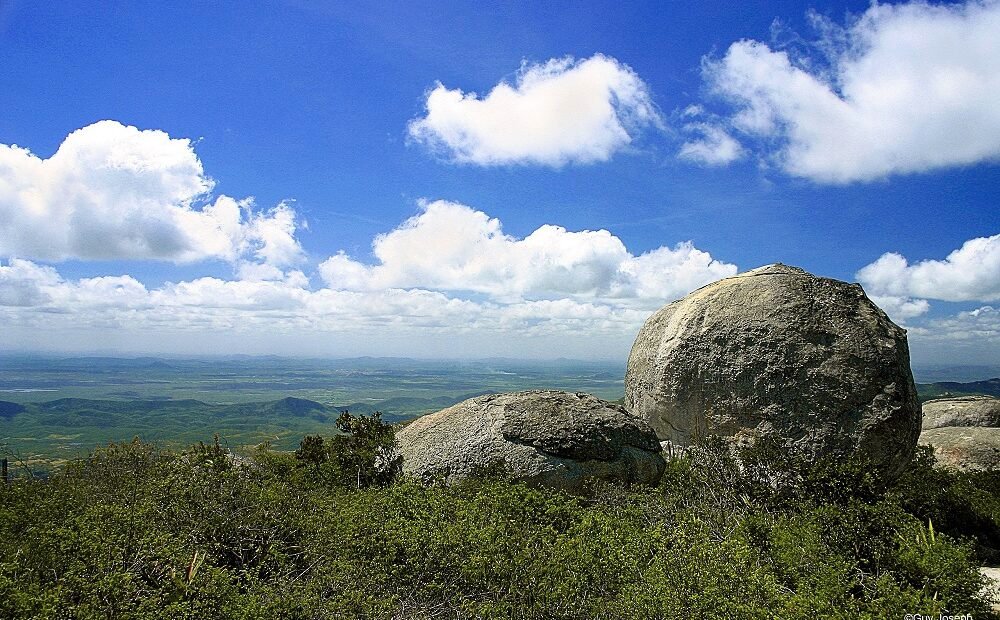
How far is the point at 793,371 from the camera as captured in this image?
13664 mm

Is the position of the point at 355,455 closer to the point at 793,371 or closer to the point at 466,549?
the point at 466,549

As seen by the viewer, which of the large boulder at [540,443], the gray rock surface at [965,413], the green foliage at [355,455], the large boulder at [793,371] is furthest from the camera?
the gray rock surface at [965,413]

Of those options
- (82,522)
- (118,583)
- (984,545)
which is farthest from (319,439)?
(984,545)

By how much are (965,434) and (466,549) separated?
20.4m

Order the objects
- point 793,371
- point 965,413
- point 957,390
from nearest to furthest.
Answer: point 793,371, point 965,413, point 957,390

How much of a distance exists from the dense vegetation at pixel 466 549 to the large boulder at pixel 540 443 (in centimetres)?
93

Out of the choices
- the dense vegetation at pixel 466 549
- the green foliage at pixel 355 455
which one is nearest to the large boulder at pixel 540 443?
the green foliage at pixel 355 455

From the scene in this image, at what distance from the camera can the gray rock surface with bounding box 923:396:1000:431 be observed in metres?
23.3

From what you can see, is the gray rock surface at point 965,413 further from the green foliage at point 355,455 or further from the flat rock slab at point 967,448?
the green foliage at point 355,455

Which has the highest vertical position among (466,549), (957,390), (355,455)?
(355,455)

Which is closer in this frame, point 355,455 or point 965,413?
point 355,455

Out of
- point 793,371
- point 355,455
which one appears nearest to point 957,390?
point 793,371

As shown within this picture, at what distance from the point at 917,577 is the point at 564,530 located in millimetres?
5123

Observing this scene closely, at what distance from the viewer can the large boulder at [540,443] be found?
12.8 m
